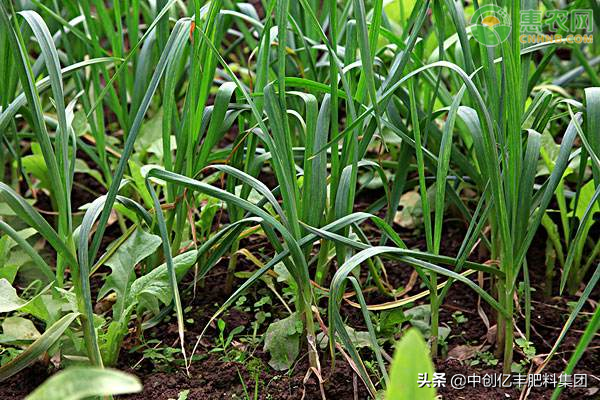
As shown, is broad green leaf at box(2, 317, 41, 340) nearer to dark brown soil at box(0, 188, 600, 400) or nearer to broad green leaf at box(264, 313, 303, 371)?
dark brown soil at box(0, 188, 600, 400)

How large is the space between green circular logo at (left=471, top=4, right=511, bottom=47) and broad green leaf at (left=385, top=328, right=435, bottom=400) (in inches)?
27.1

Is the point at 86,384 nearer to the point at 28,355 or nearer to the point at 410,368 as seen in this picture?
the point at 410,368

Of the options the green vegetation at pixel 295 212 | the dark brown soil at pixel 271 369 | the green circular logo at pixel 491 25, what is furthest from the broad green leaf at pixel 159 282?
the green circular logo at pixel 491 25

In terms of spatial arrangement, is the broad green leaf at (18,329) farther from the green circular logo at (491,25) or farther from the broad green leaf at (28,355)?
the green circular logo at (491,25)

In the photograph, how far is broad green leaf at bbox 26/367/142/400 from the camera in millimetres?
593

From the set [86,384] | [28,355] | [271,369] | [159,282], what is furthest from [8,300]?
[86,384]

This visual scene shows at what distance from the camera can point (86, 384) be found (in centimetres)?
62

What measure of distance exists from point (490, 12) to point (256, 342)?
77cm

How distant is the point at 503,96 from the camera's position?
1.27 meters

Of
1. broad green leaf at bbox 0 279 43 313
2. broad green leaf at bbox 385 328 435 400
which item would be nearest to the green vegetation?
broad green leaf at bbox 0 279 43 313

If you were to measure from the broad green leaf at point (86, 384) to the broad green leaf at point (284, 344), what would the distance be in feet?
2.42

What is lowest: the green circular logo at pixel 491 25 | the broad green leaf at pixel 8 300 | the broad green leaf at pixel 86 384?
the broad green leaf at pixel 8 300

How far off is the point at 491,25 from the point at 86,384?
3.44ft

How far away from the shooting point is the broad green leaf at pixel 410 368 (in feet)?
2.10
